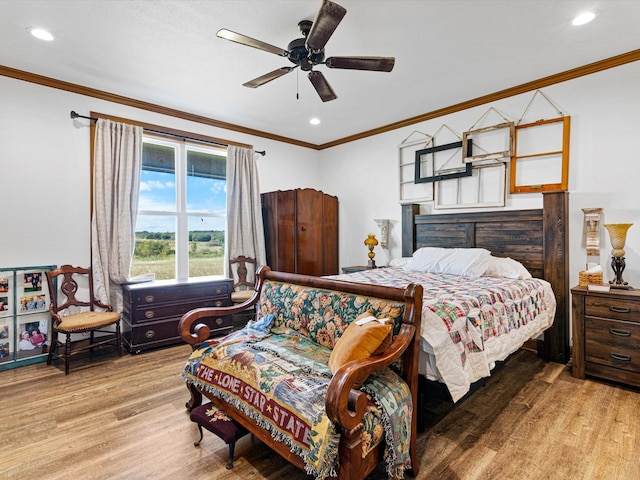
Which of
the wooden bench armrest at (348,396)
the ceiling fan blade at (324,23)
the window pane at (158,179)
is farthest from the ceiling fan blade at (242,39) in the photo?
the window pane at (158,179)

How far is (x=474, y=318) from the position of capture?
2.09 m

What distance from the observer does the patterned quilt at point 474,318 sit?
1.82 meters

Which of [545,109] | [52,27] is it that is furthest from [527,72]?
[52,27]

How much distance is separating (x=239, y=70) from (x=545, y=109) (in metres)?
3.16

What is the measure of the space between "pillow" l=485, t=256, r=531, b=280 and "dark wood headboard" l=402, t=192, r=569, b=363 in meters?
0.21

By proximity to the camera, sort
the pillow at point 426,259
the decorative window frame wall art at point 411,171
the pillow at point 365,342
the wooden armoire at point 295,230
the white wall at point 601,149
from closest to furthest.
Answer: the pillow at point 365,342 < the white wall at point 601,149 < the pillow at point 426,259 < the decorative window frame wall art at point 411,171 < the wooden armoire at point 295,230

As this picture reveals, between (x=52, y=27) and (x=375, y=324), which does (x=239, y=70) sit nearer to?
(x=52, y=27)

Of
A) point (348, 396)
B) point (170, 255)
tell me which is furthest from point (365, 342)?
point (170, 255)

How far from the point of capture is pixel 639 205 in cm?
292

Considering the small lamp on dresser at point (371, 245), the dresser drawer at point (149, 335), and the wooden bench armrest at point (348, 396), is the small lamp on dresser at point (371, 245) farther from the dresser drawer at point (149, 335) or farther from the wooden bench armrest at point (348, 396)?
the wooden bench armrest at point (348, 396)

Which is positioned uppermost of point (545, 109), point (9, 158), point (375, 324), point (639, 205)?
point (545, 109)

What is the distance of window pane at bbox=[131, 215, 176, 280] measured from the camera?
159 inches

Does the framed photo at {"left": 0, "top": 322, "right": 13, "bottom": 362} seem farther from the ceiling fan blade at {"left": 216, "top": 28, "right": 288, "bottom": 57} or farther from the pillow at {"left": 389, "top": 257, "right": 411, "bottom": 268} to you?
the pillow at {"left": 389, "top": 257, "right": 411, "bottom": 268}

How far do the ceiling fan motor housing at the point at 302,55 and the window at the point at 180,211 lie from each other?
250 cm
